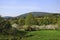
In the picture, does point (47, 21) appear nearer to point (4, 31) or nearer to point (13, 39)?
point (4, 31)

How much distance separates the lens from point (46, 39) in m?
18.0

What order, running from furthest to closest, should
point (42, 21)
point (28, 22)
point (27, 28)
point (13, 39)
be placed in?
point (42, 21) < point (28, 22) < point (27, 28) < point (13, 39)

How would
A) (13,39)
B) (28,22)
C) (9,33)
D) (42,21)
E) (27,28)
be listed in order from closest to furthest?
(13,39) < (9,33) < (27,28) < (28,22) < (42,21)

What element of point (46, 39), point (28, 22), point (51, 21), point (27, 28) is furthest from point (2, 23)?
point (51, 21)

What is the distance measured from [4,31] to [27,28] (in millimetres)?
8908

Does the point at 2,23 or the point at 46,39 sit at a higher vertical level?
the point at 2,23

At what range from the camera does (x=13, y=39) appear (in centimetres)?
1582

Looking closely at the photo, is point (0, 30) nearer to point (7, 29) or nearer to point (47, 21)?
point (7, 29)

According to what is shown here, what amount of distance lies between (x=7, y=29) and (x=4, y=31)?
1.33ft

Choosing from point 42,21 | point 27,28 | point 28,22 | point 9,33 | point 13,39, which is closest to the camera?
point 13,39

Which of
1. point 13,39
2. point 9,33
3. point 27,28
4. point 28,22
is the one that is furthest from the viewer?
point 28,22

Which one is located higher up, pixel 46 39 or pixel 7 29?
pixel 7 29

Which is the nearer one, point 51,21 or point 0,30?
point 0,30

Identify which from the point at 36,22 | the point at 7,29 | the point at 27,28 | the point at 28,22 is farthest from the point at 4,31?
the point at 36,22
